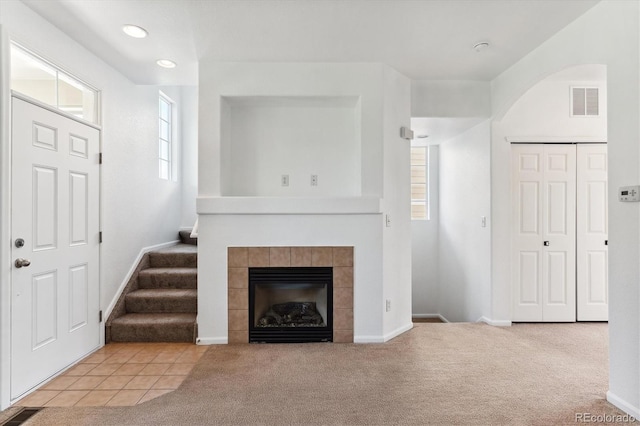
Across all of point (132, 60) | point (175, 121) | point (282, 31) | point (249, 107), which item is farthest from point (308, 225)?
point (175, 121)

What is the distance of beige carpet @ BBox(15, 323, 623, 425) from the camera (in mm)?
2184

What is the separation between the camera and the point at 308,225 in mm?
3453

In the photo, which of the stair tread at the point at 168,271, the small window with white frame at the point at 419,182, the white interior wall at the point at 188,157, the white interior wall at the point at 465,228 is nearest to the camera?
the stair tread at the point at 168,271

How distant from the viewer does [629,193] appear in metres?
2.19

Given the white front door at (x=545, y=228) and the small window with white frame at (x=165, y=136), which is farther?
the small window with white frame at (x=165, y=136)

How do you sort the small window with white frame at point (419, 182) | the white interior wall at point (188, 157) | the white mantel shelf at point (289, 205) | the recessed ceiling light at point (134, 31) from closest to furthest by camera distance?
the recessed ceiling light at point (134, 31), the white mantel shelf at point (289, 205), the white interior wall at point (188, 157), the small window with white frame at point (419, 182)

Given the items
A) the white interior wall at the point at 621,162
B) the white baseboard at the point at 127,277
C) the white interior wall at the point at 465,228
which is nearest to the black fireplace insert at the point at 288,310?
the white baseboard at the point at 127,277

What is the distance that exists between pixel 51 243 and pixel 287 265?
186 centimetres

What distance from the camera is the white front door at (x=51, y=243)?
2.42m

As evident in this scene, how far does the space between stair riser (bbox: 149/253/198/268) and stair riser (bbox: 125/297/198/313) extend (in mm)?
633

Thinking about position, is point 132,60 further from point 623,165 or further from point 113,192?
point 623,165

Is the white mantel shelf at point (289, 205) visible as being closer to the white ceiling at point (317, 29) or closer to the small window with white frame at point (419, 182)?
the white ceiling at point (317, 29)

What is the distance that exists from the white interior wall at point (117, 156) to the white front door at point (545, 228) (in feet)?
13.9

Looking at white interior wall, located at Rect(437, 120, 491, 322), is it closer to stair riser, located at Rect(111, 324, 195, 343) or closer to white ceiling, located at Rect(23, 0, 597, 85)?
white ceiling, located at Rect(23, 0, 597, 85)
